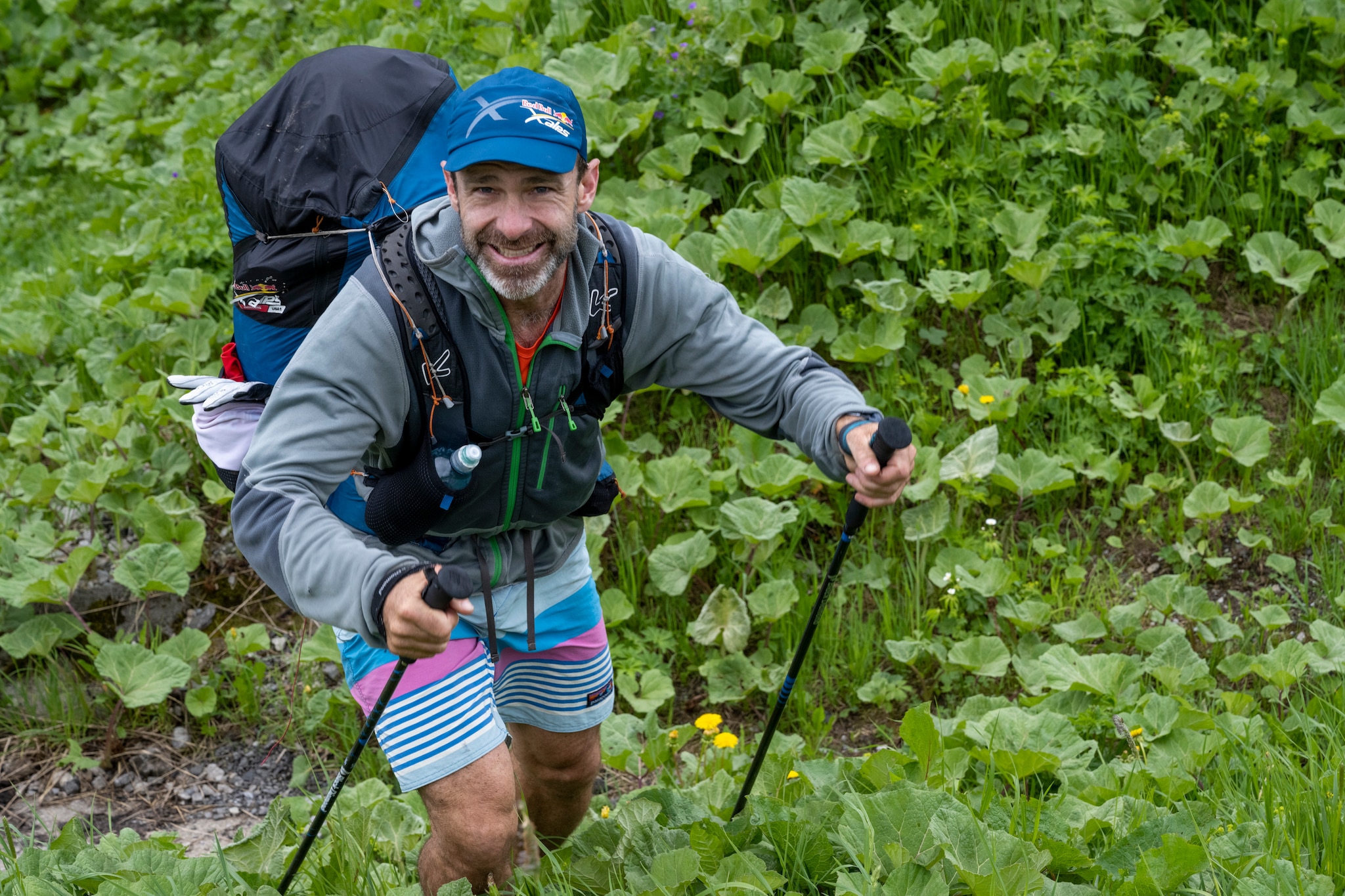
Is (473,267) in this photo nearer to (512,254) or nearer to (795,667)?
(512,254)

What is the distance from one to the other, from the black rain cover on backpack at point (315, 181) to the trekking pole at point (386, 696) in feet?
3.30

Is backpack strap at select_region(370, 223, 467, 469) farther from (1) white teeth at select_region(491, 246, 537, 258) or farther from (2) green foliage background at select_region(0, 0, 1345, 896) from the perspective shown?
(2) green foliage background at select_region(0, 0, 1345, 896)

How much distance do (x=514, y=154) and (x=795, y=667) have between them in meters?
1.57

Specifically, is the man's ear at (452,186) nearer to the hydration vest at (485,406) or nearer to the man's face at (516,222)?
the man's face at (516,222)

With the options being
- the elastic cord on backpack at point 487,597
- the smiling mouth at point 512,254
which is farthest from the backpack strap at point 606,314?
the elastic cord on backpack at point 487,597

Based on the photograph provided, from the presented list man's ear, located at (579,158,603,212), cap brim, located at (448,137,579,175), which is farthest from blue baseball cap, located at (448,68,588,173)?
man's ear, located at (579,158,603,212)

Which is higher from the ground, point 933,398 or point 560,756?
point 560,756

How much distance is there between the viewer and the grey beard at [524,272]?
2.99 metres

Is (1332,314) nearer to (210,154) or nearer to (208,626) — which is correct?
(208,626)

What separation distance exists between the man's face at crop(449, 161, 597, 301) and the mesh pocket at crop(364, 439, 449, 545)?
0.48 m

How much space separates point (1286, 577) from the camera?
16.7 feet

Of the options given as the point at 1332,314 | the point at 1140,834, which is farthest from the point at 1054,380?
the point at 1140,834

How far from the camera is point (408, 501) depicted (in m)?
3.05

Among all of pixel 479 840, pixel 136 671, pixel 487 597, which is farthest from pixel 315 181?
pixel 136 671
